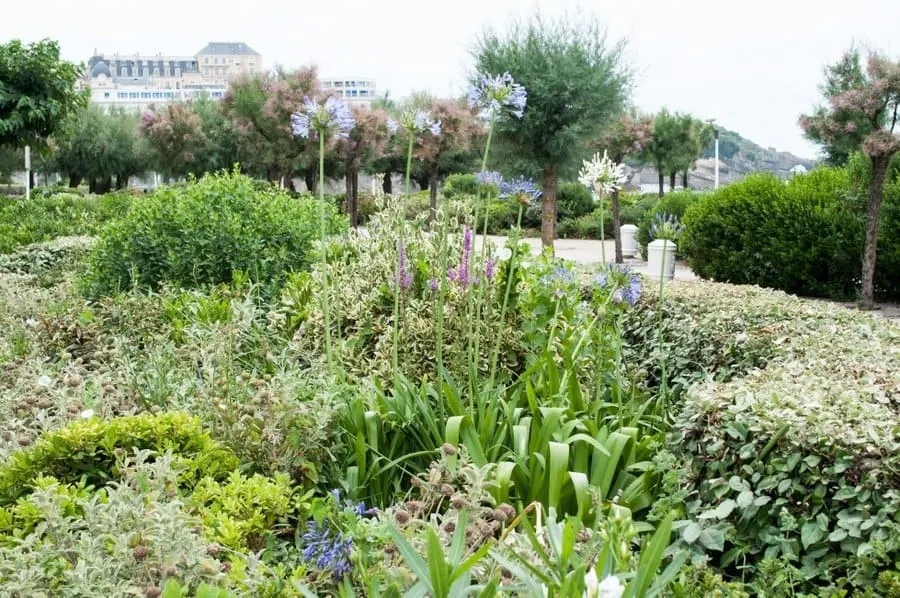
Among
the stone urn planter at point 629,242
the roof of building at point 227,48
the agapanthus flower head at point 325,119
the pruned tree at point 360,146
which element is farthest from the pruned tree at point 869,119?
the roof of building at point 227,48

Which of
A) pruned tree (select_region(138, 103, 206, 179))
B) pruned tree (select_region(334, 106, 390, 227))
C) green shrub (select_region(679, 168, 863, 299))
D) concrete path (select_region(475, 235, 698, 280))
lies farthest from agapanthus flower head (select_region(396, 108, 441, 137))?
pruned tree (select_region(138, 103, 206, 179))

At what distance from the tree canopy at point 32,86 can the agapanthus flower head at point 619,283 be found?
629 inches

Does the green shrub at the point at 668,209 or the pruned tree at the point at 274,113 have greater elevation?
the pruned tree at the point at 274,113

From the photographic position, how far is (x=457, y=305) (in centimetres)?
457

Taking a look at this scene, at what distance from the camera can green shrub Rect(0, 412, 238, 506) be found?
262cm

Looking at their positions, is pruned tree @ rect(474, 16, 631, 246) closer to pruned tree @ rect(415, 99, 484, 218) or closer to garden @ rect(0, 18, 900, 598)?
pruned tree @ rect(415, 99, 484, 218)

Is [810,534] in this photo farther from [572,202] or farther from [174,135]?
[174,135]

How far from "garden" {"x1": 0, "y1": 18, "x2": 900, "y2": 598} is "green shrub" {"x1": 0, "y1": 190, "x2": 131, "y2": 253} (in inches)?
202

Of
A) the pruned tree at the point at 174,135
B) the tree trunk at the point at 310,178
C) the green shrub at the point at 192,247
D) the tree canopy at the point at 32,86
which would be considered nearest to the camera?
the green shrub at the point at 192,247

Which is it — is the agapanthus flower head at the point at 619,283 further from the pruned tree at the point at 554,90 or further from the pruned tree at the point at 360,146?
the pruned tree at the point at 360,146

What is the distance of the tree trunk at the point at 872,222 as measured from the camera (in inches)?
423

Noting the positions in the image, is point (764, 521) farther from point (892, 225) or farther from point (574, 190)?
point (574, 190)

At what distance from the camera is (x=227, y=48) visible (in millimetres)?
174250

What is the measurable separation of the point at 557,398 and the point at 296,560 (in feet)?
4.49
